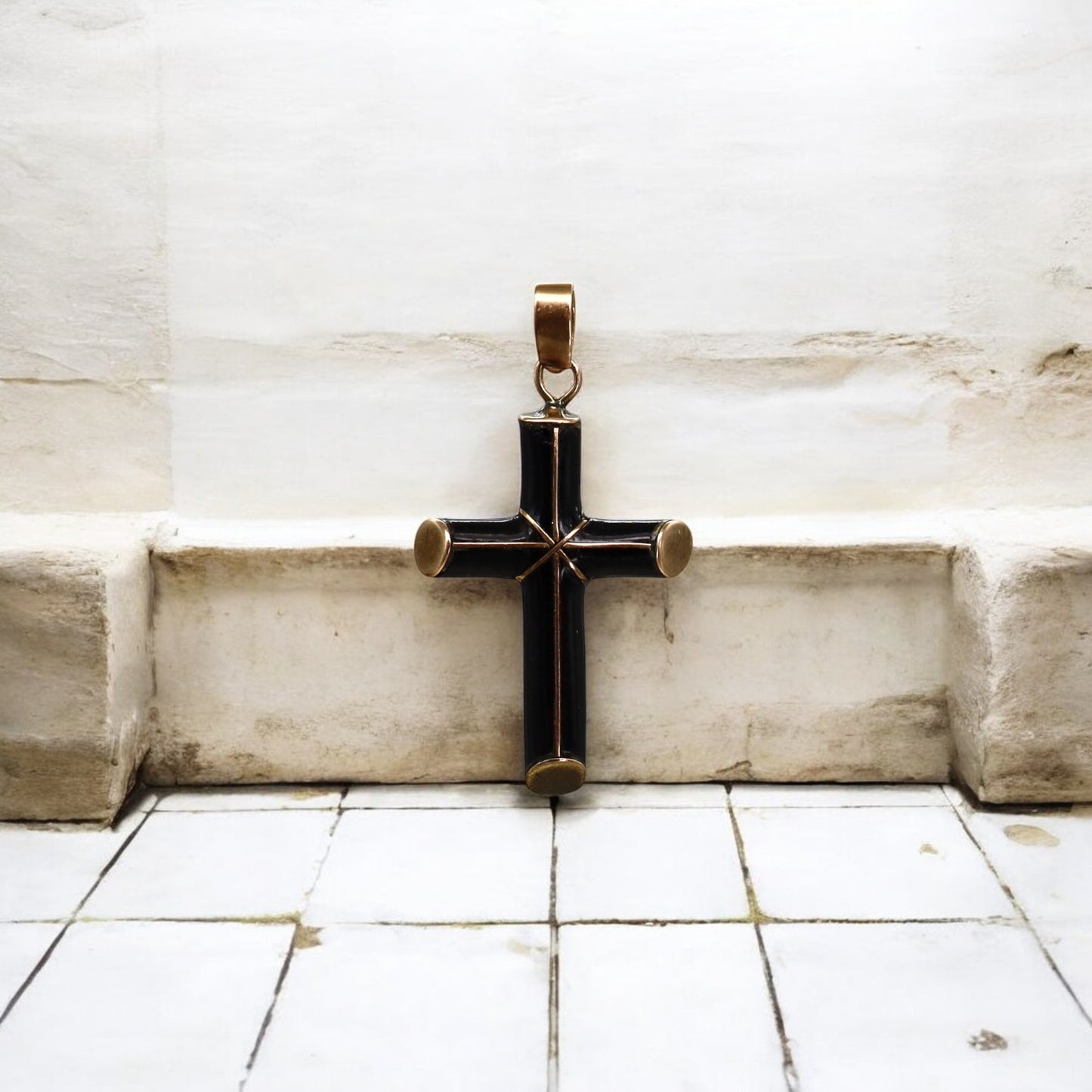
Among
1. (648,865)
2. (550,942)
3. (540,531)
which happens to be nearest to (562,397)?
(540,531)

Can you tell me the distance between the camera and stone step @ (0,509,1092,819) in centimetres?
202

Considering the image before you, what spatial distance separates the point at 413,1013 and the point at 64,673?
90 cm

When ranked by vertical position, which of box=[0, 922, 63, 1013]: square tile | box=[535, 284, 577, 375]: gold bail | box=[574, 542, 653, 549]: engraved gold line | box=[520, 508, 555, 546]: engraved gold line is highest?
box=[535, 284, 577, 375]: gold bail

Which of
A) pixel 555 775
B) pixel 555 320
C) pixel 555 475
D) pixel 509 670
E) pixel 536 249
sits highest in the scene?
pixel 536 249

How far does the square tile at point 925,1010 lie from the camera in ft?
4.42

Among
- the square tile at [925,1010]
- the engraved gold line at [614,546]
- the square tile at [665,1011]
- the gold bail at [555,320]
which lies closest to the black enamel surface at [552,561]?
the engraved gold line at [614,546]

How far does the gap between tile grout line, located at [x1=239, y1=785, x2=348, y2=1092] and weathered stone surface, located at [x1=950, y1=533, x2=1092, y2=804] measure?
1.15 metres

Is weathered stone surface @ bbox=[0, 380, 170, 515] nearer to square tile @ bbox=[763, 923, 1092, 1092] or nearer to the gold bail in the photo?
the gold bail

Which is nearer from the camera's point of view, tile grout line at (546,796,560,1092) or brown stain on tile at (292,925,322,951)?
tile grout line at (546,796,560,1092)

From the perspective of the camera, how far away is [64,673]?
76.2 inches

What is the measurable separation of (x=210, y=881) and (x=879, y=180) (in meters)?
1.67

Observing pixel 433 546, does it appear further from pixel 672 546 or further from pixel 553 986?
pixel 553 986

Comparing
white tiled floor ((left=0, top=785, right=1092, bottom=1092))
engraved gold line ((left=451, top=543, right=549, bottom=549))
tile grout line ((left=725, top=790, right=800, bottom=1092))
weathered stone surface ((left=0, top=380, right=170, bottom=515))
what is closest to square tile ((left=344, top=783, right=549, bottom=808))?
white tiled floor ((left=0, top=785, right=1092, bottom=1092))

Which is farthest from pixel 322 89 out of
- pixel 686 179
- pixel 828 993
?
pixel 828 993
